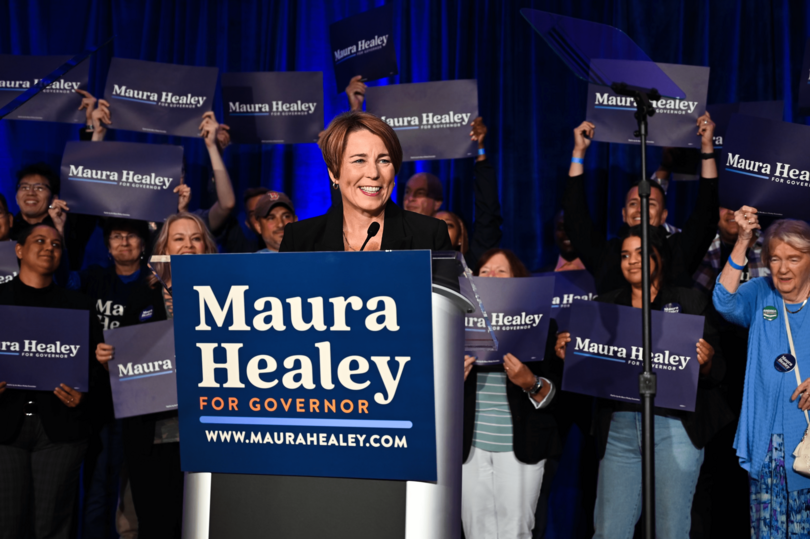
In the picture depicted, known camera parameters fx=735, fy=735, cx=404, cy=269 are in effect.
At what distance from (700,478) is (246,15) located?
4.14 m

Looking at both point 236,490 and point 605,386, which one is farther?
point 605,386

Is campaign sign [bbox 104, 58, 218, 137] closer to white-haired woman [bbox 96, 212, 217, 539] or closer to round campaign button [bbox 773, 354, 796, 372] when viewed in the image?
white-haired woman [bbox 96, 212, 217, 539]

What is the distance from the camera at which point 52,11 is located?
524cm

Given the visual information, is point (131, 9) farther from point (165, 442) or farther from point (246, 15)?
point (165, 442)

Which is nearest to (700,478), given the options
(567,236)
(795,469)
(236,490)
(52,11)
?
(795,469)

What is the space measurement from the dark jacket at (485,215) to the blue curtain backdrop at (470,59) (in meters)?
0.75

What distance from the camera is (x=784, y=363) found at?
2887mm

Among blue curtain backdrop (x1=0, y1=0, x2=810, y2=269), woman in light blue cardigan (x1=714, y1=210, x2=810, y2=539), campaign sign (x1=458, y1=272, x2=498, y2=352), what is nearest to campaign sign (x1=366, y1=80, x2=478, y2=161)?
blue curtain backdrop (x1=0, y1=0, x2=810, y2=269)

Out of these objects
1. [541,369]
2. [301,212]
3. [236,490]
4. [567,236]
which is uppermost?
[301,212]

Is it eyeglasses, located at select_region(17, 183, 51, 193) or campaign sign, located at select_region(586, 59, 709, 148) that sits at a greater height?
campaign sign, located at select_region(586, 59, 709, 148)

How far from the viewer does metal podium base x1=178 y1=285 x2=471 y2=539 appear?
3.85 ft

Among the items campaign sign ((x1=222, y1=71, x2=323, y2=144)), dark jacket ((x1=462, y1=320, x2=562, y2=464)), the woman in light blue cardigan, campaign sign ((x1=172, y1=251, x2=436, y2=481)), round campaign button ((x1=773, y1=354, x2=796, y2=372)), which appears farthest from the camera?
campaign sign ((x1=222, y1=71, x2=323, y2=144))

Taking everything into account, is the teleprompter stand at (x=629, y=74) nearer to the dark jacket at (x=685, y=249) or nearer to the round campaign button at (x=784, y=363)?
the round campaign button at (x=784, y=363)

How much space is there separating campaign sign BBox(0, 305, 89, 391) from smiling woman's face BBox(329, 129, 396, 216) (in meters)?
1.88
